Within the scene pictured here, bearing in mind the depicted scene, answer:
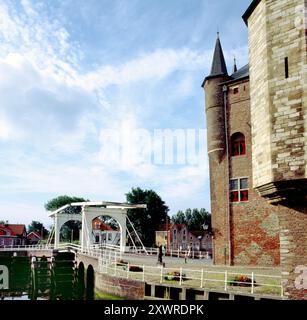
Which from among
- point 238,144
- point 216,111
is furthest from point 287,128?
point 216,111

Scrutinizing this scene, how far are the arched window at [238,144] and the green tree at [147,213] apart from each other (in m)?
40.6

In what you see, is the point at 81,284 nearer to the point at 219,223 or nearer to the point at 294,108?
the point at 219,223

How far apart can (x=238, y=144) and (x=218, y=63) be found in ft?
21.2

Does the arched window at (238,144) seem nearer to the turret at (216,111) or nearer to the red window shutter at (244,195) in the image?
the turret at (216,111)

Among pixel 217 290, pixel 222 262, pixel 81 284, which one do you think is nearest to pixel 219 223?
pixel 222 262

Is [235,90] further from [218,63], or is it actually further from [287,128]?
[287,128]

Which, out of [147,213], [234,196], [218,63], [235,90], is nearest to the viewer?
[234,196]

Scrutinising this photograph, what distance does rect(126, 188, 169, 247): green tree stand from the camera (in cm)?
6575

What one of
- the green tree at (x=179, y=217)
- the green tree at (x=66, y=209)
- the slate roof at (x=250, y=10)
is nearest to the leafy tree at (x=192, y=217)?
the green tree at (x=179, y=217)

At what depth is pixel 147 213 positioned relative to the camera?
6750cm

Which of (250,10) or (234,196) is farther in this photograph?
(234,196)

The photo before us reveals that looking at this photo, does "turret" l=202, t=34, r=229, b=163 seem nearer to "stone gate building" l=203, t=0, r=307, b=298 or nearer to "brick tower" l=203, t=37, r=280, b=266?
"brick tower" l=203, t=37, r=280, b=266

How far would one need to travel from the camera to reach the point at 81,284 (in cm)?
3512
